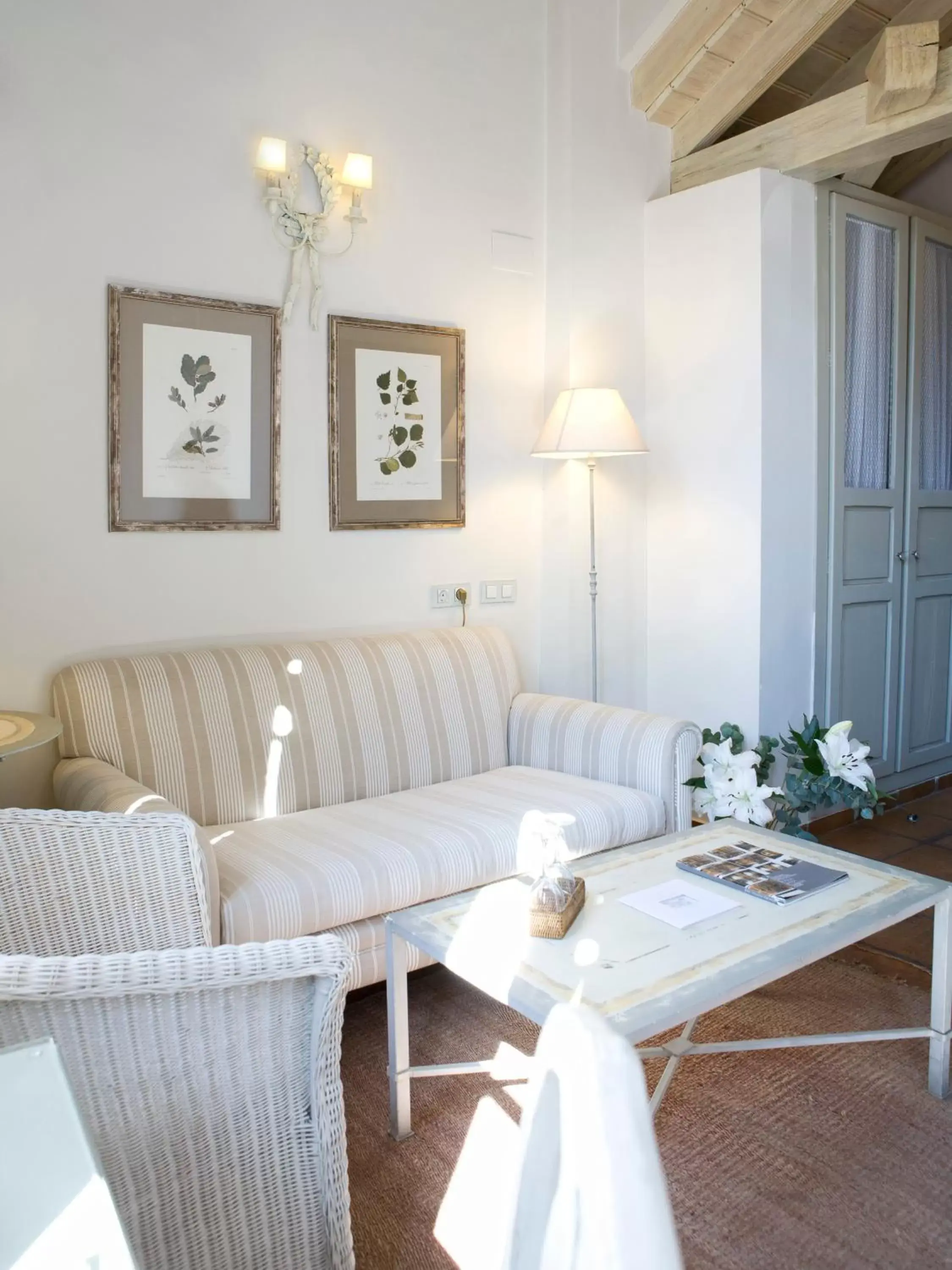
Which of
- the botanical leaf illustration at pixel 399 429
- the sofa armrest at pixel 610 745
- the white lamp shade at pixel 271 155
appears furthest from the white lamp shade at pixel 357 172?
the sofa armrest at pixel 610 745

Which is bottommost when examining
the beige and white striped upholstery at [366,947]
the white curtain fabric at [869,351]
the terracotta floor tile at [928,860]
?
the terracotta floor tile at [928,860]

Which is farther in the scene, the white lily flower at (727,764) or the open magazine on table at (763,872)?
the white lily flower at (727,764)

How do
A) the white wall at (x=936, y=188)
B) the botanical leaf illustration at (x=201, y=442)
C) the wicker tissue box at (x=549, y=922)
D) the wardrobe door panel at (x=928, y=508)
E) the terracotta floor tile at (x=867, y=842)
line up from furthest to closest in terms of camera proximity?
1. the white wall at (x=936, y=188)
2. the wardrobe door panel at (x=928, y=508)
3. the terracotta floor tile at (x=867, y=842)
4. the botanical leaf illustration at (x=201, y=442)
5. the wicker tissue box at (x=549, y=922)

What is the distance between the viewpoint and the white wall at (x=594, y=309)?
145 inches

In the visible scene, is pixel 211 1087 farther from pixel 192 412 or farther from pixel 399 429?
pixel 399 429

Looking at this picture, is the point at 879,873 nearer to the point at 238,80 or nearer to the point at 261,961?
the point at 261,961

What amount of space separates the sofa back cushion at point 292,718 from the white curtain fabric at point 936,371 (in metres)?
2.14

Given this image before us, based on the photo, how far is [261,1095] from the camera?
1205mm

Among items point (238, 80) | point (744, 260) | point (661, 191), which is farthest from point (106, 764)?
point (661, 191)

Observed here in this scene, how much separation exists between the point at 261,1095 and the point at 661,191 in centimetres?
364

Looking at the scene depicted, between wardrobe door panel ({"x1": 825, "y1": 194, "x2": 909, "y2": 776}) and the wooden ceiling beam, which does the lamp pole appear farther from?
the wooden ceiling beam

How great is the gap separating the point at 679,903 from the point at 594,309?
96.2 inches

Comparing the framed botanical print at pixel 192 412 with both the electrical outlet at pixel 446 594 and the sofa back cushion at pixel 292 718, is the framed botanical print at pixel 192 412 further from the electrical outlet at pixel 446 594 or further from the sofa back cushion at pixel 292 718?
the electrical outlet at pixel 446 594

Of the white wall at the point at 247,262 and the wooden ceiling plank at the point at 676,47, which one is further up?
the wooden ceiling plank at the point at 676,47
